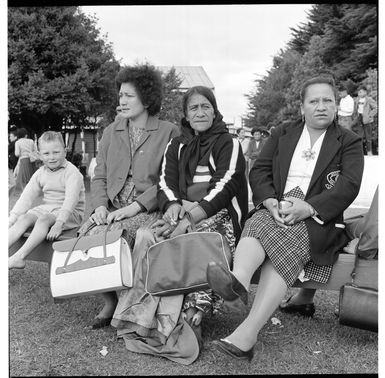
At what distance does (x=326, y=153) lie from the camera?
334cm

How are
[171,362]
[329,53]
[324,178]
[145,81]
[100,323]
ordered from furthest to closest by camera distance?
[329,53] < [145,81] < [100,323] < [324,178] < [171,362]

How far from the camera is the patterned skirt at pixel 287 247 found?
302 cm

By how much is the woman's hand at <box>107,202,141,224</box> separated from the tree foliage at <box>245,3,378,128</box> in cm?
959

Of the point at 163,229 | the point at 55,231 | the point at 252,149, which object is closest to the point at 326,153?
the point at 163,229

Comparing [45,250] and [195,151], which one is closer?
[195,151]

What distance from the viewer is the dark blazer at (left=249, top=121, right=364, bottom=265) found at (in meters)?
3.18

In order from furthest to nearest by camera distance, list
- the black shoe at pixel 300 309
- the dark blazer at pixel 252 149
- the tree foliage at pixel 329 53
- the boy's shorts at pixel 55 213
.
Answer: the tree foliage at pixel 329 53 → the dark blazer at pixel 252 149 → the boy's shorts at pixel 55 213 → the black shoe at pixel 300 309

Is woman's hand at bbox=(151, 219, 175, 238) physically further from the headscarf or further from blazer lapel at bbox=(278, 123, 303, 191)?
blazer lapel at bbox=(278, 123, 303, 191)

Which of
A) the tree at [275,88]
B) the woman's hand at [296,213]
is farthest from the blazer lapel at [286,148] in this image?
the tree at [275,88]

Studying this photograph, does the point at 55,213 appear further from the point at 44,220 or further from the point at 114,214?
the point at 114,214

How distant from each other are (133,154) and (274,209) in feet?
4.27

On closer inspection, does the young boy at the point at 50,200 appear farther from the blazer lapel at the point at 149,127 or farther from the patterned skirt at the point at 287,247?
the patterned skirt at the point at 287,247

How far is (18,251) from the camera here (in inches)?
159
